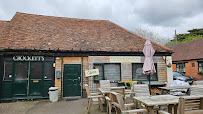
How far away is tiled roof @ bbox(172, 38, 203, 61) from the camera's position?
54.0 feet

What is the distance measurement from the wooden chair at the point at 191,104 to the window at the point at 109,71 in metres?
6.05

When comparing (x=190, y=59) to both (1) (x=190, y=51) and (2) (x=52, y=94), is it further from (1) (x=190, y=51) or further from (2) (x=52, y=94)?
(2) (x=52, y=94)

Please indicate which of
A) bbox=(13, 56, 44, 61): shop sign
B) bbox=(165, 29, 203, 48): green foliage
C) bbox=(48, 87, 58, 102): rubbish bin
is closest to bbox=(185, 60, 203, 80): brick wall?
bbox=(165, 29, 203, 48): green foliage

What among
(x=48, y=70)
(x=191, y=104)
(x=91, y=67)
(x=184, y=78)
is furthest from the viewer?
(x=184, y=78)

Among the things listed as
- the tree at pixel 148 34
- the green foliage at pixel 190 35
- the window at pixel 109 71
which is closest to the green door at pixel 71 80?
the window at pixel 109 71

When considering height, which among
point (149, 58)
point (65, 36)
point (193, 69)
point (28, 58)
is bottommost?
point (193, 69)

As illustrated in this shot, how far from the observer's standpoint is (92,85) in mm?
8977

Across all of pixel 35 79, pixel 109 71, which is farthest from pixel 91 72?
pixel 35 79

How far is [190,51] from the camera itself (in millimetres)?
18078

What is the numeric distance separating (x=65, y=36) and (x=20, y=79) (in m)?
4.20

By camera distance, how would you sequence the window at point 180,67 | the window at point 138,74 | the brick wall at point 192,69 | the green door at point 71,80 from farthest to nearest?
the window at point 180,67 → the brick wall at point 192,69 → the window at point 138,74 → the green door at point 71,80

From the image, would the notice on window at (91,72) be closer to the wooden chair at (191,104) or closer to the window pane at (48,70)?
the window pane at (48,70)

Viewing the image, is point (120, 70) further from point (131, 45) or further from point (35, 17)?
point (35, 17)

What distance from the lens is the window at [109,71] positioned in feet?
30.3
